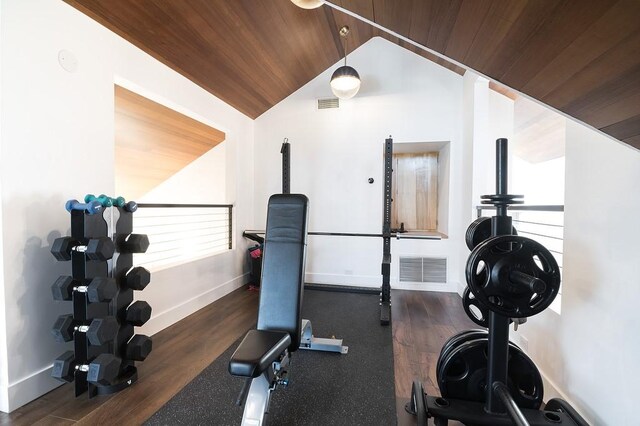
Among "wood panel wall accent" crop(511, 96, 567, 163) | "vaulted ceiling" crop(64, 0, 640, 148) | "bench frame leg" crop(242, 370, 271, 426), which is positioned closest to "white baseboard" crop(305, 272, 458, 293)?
"wood panel wall accent" crop(511, 96, 567, 163)

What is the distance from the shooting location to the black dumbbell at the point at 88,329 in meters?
1.66

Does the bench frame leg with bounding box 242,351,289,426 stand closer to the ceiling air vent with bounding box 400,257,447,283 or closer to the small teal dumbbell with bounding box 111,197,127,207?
the small teal dumbbell with bounding box 111,197,127,207

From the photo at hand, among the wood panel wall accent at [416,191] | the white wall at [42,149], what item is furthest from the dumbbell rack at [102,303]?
the wood panel wall accent at [416,191]

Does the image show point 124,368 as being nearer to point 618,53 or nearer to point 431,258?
point 618,53

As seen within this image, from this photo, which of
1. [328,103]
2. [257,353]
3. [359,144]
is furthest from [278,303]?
[328,103]

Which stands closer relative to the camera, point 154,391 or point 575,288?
point 575,288

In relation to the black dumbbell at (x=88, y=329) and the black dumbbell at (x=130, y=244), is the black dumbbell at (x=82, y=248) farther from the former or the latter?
the black dumbbell at (x=88, y=329)

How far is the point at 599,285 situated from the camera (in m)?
1.36

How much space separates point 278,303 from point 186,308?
1.88 m

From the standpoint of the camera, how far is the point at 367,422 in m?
1.58

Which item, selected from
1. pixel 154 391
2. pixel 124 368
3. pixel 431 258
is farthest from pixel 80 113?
pixel 431 258

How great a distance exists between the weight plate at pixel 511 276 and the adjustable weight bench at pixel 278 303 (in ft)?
3.05

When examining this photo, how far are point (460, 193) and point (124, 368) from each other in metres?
3.97

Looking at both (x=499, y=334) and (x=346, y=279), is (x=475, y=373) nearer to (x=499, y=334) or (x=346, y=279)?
(x=499, y=334)
